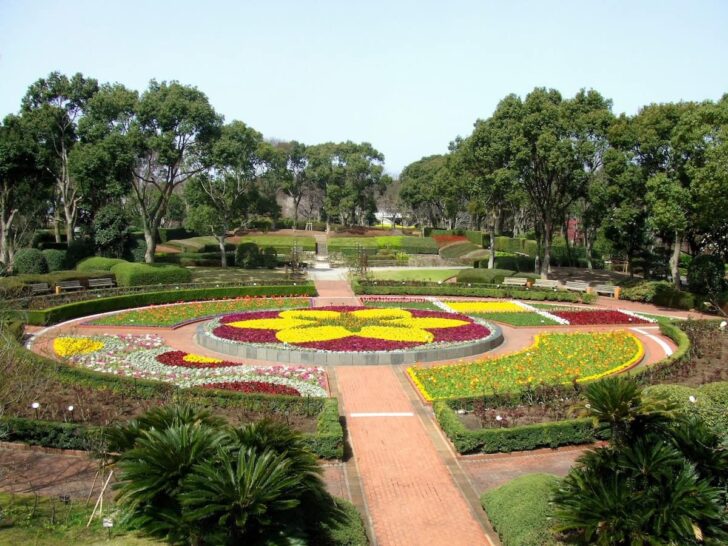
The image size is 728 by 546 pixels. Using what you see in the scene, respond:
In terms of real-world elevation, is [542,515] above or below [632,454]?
below

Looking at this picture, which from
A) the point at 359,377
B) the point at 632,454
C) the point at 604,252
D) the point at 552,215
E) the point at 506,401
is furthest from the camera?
the point at 604,252

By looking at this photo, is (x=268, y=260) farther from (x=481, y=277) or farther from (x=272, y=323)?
(x=272, y=323)

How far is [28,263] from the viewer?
38.1m

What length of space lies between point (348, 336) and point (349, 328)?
168 cm

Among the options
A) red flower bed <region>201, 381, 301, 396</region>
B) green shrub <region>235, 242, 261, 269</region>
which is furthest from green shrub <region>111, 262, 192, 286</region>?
red flower bed <region>201, 381, 301, 396</region>

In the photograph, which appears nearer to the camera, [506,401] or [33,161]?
[506,401]

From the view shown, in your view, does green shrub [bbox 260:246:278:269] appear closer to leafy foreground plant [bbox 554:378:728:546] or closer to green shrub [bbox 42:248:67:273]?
green shrub [bbox 42:248:67:273]

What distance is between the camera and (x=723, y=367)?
19.0 m

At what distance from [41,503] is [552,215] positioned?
36712 millimetres

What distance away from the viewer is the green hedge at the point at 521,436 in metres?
12.8

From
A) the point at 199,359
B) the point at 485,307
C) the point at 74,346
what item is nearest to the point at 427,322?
the point at 485,307

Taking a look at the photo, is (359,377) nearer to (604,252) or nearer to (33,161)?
(33,161)

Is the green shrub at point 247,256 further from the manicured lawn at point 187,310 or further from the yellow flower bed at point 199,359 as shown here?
the yellow flower bed at point 199,359

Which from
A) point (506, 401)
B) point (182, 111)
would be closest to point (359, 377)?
point (506, 401)
